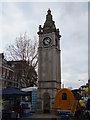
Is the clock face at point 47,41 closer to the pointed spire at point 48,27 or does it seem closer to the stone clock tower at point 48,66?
the stone clock tower at point 48,66

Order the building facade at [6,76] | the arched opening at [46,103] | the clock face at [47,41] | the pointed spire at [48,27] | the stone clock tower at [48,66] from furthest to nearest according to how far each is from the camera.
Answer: the building facade at [6,76] → the pointed spire at [48,27] → the clock face at [47,41] → the stone clock tower at [48,66] → the arched opening at [46,103]

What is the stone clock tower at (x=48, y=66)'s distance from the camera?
21391mm

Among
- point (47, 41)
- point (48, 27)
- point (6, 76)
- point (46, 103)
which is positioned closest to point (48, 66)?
point (47, 41)

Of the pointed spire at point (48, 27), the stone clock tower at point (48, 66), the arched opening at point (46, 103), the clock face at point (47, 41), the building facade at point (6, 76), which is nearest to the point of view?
the arched opening at point (46, 103)

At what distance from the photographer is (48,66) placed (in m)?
22.1

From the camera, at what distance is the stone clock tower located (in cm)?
2139

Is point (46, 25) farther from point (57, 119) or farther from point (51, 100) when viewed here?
point (57, 119)

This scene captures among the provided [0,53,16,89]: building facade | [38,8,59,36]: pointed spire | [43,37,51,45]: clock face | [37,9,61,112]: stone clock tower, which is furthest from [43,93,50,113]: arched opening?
[0,53,16,89]: building facade

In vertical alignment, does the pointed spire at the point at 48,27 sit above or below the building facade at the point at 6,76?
above

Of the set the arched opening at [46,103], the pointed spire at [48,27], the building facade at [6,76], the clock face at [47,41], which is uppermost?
the pointed spire at [48,27]

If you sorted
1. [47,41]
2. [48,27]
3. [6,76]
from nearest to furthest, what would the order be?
[47,41], [48,27], [6,76]

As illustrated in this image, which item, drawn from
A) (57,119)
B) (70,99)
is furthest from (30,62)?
(57,119)

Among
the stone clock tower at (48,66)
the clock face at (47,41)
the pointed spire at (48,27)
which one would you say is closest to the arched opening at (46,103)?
the stone clock tower at (48,66)

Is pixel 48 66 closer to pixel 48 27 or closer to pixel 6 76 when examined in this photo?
pixel 48 27
